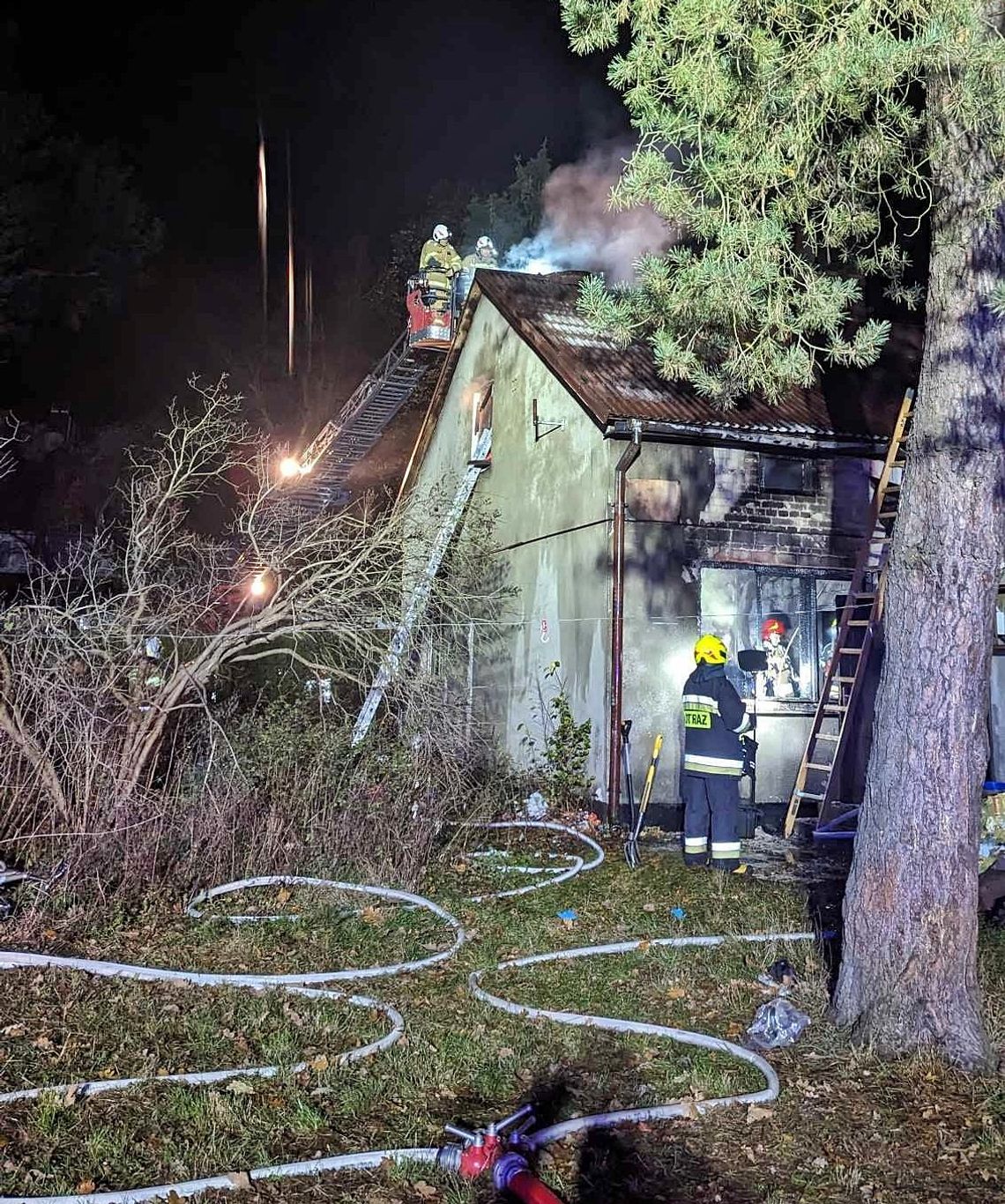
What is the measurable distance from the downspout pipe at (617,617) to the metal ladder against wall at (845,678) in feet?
5.98

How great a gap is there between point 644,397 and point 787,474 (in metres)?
1.95

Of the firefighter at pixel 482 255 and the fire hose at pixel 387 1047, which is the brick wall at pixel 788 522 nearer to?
the fire hose at pixel 387 1047

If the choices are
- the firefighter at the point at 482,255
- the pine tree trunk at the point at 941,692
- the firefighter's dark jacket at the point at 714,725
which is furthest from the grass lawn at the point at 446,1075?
the firefighter at the point at 482,255

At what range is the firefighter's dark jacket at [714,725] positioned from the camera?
8.39 meters

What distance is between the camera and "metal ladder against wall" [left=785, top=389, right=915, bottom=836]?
10.3 metres

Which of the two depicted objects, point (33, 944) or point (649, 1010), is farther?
point (33, 944)

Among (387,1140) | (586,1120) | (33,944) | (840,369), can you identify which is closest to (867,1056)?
(586,1120)

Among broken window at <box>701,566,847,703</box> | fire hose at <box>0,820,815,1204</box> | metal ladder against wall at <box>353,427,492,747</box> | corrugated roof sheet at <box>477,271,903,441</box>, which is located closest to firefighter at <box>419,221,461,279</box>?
corrugated roof sheet at <box>477,271,903,441</box>

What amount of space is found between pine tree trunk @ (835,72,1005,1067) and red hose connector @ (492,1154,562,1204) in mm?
2134

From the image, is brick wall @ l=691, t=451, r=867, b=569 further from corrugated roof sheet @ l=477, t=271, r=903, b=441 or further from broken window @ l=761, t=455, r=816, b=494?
corrugated roof sheet @ l=477, t=271, r=903, b=441

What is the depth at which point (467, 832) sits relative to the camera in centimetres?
922

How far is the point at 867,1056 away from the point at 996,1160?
83 centimetres

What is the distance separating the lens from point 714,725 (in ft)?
27.9

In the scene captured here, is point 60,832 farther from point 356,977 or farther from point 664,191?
point 664,191
